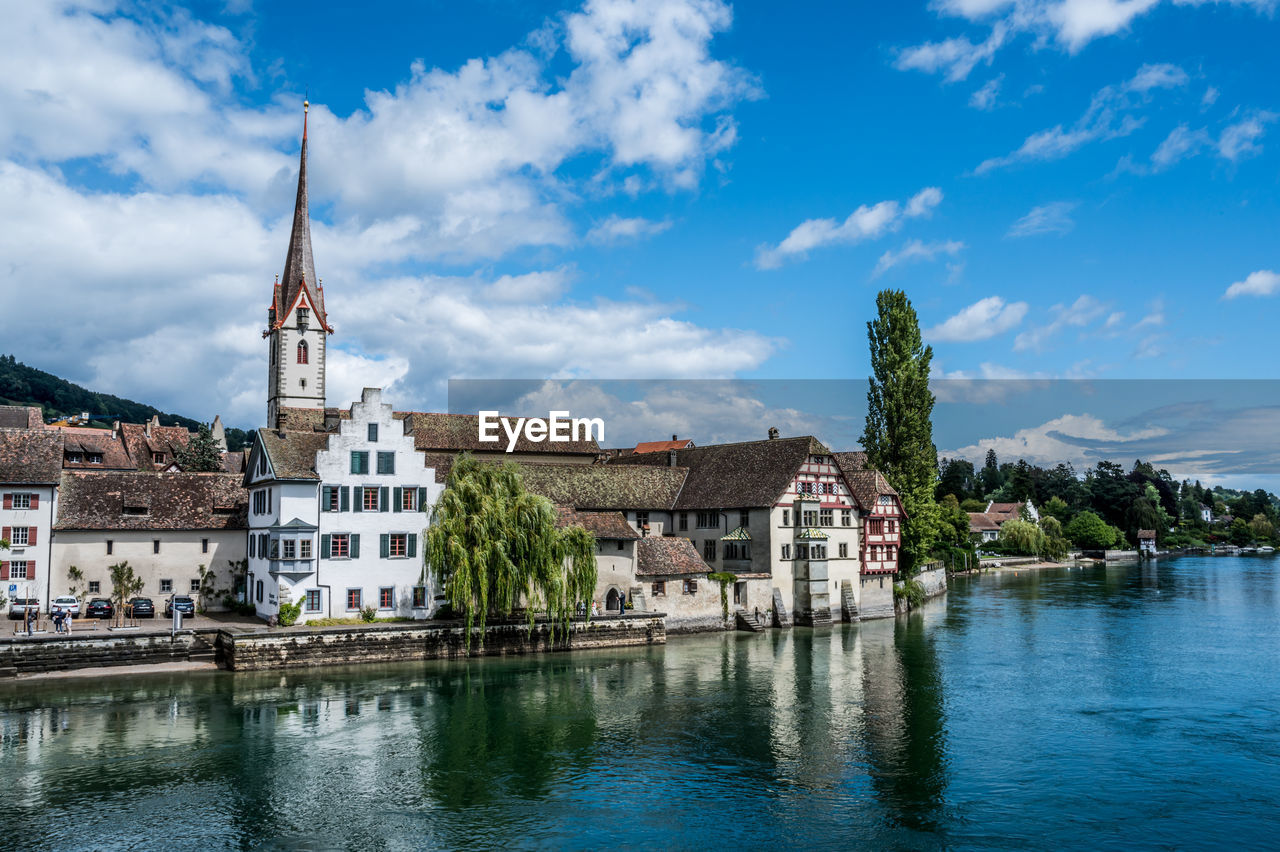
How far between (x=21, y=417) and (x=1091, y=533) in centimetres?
14627

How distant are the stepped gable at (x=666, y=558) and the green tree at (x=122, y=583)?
27.5 meters

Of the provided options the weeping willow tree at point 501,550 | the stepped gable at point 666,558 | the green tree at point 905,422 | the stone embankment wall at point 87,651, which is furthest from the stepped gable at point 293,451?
the green tree at point 905,422

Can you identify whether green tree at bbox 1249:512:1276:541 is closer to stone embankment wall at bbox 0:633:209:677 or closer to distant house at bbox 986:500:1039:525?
distant house at bbox 986:500:1039:525

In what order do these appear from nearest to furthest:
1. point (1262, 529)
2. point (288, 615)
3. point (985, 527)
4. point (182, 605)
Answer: point (288, 615), point (182, 605), point (985, 527), point (1262, 529)

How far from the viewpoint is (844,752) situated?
32469 millimetres

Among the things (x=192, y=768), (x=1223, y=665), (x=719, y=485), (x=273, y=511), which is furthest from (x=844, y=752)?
(x=719, y=485)

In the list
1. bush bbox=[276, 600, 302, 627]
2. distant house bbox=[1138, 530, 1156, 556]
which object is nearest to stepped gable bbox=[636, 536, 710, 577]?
bush bbox=[276, 600, 302, 627]

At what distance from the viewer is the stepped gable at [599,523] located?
56938mm

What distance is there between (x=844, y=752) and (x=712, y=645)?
2312 cm

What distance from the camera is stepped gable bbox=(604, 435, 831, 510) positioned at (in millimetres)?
64625

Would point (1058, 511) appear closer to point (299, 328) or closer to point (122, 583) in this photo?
point (299, 328)

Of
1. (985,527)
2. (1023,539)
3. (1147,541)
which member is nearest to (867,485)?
(1023,539)

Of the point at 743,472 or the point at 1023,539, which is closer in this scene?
the point at 743,472

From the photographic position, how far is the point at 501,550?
48906 mm
